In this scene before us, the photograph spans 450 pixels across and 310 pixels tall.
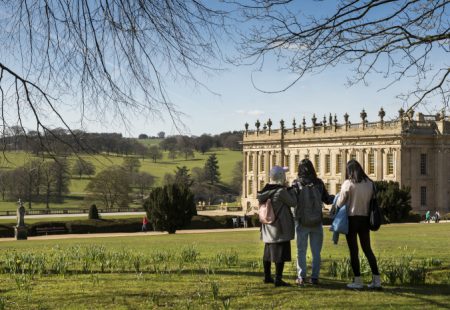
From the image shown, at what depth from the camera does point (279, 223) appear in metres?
7.70

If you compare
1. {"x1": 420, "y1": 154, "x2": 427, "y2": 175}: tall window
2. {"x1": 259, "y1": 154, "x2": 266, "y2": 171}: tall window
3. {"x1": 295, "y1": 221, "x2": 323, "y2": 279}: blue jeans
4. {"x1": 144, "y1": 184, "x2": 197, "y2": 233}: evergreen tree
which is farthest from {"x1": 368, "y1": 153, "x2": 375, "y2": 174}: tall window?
{"x1": 295, "y1": 221, "x2": 323, "y2": 279}: blue jeans

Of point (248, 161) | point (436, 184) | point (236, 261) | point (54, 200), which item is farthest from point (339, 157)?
point (236, 261)

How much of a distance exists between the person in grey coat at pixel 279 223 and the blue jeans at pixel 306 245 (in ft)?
0.74

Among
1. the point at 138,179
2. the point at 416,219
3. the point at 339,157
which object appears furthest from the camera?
the point at 138,179

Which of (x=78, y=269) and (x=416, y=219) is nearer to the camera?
(x=78, y=269)

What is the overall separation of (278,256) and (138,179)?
319ft

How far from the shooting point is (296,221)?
796cm

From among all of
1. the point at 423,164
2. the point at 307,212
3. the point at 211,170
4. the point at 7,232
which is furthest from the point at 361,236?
the point at 211,170

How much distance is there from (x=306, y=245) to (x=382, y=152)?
56330 mm

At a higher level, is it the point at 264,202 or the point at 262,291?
the point at 264,202

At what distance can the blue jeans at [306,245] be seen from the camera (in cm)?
786

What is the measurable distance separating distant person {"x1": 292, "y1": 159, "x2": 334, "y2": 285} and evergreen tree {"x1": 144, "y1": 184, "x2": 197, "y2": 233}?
1128 inches

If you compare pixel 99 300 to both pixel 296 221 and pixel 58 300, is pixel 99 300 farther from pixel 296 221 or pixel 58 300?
pixel 296 221

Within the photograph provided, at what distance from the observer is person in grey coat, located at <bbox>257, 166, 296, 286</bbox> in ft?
25.1
